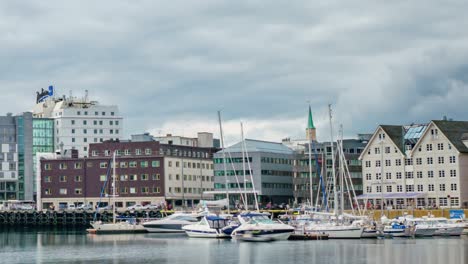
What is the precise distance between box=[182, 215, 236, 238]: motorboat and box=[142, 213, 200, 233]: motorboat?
17.5m

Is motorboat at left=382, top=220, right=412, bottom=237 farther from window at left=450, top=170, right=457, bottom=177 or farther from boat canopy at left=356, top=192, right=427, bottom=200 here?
window at left=450, top=170, right=457, bottom=177

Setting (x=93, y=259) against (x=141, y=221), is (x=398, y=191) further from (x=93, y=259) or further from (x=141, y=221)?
(x=93, y=259)

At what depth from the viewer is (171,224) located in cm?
15950

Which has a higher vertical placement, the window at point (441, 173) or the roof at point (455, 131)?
the roof at point (455, 131)

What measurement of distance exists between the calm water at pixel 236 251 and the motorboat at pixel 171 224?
69.2 ft

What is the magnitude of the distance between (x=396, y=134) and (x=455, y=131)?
480 inches

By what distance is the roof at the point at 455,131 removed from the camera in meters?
164

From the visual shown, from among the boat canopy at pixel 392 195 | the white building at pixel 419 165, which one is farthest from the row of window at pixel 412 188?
the boat canopy at pixel 392 195

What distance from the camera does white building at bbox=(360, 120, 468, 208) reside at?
538ft

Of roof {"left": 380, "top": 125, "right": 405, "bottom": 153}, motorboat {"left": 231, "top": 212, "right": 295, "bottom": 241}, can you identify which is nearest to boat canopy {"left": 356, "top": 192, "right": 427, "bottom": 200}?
roof {"left": 380, "top": 125, "right": 405, "bottom": 153}

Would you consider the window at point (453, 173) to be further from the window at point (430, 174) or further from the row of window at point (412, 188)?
the window at point (430, 174)

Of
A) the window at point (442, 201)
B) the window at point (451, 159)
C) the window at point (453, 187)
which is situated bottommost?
the window at point (442, 201)

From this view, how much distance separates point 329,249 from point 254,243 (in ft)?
52.6

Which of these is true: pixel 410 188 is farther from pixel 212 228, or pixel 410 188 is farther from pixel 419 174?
pixel 212 228
